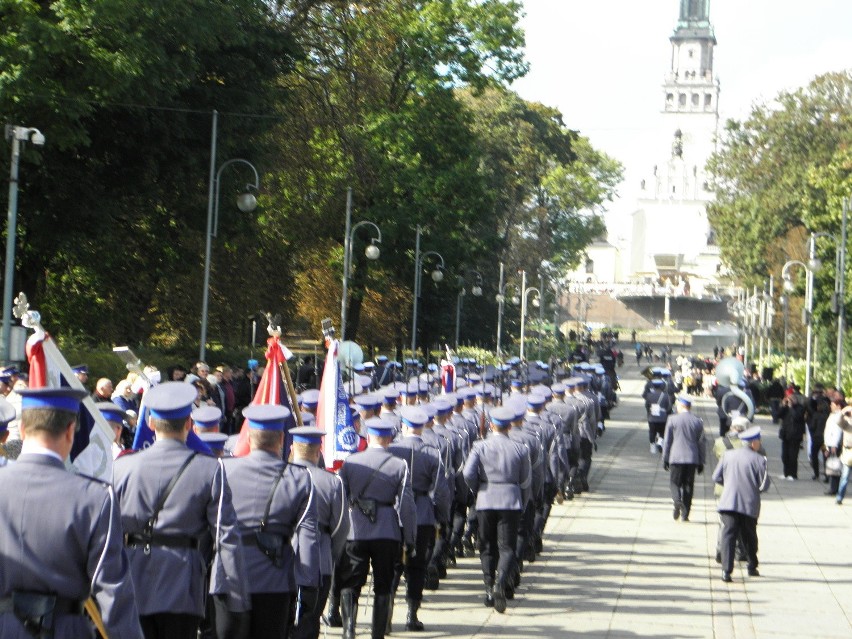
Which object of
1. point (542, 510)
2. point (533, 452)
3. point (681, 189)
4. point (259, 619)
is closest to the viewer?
point (259, 619)

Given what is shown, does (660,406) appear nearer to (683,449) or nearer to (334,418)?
(683,449)

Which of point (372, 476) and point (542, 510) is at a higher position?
point (372, 476)

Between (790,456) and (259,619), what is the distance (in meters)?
22.1

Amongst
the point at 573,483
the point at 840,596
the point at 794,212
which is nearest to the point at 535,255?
the point at 794,212

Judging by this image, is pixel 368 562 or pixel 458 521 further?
pixel 458 521

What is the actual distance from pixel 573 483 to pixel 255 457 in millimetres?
16329

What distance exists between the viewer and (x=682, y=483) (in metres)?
21.0

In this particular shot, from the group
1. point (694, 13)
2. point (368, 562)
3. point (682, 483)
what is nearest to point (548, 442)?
point (682, 483)

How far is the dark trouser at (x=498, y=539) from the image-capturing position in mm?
13297

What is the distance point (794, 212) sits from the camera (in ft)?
240

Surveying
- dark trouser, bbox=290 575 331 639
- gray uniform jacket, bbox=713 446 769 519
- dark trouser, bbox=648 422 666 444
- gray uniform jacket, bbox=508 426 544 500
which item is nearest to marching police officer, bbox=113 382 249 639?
dark trouser, bbox=290 575 331 639

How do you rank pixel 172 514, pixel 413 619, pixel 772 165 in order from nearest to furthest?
pixel 172 514 < pixel 413 619 < pixel 772 165

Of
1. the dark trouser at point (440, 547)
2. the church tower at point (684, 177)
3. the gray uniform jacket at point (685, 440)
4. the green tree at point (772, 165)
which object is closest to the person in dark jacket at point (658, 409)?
the gray uniform jacket at point (685, 440)

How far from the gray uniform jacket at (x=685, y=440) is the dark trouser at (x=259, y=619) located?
12.6 metres
